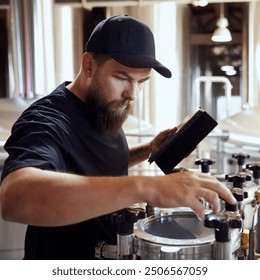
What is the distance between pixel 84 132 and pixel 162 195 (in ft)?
0.71

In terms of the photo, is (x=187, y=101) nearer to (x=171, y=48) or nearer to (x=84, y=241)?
(x=171, y=48)

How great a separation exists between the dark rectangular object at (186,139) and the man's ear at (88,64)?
158 millimetres

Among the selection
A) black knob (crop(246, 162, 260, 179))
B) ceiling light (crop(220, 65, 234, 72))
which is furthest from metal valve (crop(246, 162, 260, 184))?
ceiling light (crop(220, 65, 234, 72))

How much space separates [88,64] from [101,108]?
7 centimetres

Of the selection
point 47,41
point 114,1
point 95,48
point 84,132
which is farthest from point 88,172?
point 114,1

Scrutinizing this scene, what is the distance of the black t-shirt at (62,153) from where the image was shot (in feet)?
1.43

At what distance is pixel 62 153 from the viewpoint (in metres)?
0.50

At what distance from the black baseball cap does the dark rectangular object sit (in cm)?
10

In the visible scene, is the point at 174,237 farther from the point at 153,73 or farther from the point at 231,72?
the point at 231,72

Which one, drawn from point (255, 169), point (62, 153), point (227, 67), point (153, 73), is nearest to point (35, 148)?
point (62, 153)

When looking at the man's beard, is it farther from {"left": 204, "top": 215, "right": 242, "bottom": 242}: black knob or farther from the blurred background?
the blurred background

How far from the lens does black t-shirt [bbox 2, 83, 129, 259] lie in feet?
1.43

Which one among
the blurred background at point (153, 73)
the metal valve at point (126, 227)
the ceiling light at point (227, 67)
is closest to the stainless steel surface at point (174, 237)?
the metal valve at point (126, 227)

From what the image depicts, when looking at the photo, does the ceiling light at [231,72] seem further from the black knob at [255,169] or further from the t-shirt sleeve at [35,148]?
the t-shirt sleeve at [35,148]
